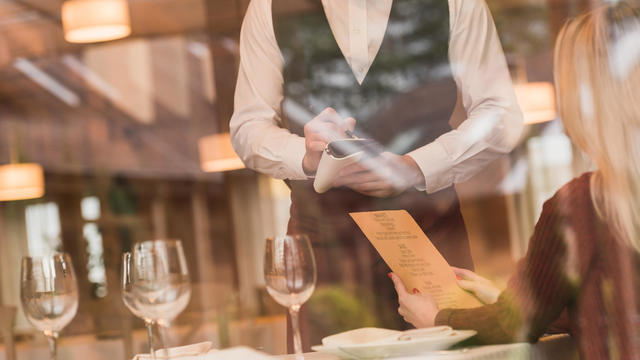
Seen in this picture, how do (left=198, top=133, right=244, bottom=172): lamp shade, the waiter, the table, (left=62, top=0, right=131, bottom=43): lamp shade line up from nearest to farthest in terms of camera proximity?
the table < the waiter < (left=198, top=133, right=244, bottom=172): lamp shade < (left=62, top=0, right=131, bottom=43): lamp shade

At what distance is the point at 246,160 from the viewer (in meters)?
0.92

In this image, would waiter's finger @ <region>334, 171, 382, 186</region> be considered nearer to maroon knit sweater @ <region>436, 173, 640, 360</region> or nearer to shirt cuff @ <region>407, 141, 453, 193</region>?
shirt cuff @ <region>407, 141, 453, 193</region>

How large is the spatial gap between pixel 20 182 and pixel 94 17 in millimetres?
1138

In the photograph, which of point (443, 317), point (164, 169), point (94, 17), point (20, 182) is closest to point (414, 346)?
point (443, 317)

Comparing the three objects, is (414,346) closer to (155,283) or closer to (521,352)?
(521,352)

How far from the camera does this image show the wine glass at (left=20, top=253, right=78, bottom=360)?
812mm

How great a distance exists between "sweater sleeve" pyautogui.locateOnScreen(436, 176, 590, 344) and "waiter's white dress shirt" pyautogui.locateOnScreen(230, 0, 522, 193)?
0.36ft

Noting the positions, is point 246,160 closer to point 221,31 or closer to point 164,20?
point 221,31

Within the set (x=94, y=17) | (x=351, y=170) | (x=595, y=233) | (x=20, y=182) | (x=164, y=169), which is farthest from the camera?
(x=164, y=169)

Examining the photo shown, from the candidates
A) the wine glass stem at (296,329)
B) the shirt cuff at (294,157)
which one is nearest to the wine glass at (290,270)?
the wine glass stem at (296,329)

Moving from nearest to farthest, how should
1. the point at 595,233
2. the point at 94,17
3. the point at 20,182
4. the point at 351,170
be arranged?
the point at 595,233 → the point at 351,170 → the point at 94,17 → the point at 20,182

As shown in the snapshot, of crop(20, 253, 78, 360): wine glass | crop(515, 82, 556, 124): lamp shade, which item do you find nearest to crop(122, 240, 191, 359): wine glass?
crop(20, 253, 78, 360): wine glass

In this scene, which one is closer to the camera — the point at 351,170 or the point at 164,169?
the point at 351,170

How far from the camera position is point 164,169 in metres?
2.57
